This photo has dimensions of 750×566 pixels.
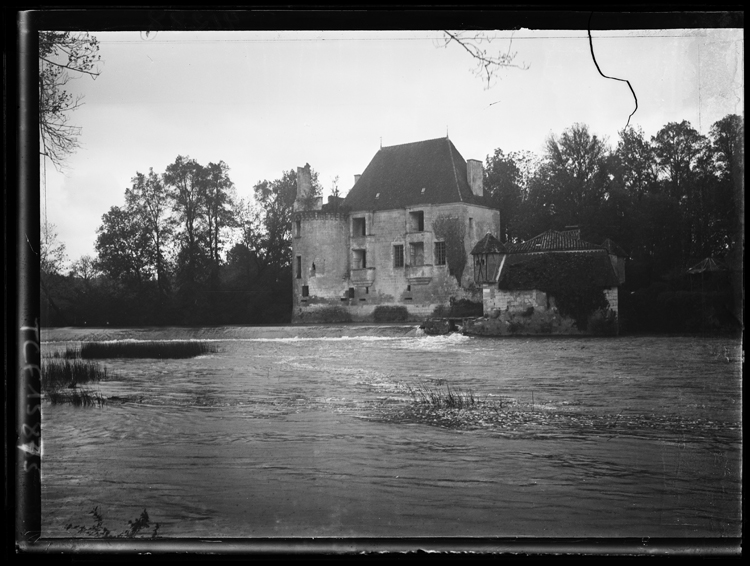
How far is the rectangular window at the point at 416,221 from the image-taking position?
426 centimetres

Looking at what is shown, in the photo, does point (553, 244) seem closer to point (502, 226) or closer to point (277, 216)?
point (502, 226)

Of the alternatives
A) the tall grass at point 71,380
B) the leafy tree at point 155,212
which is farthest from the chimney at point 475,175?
the tall grass at point 71,380

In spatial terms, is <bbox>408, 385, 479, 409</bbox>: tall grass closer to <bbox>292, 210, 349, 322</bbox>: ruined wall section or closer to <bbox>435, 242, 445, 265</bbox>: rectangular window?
<bbox>435, 242, 445, 265</bbox>: rectangular window

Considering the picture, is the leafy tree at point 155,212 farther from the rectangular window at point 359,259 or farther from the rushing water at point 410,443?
the rectangular window at point 359,259

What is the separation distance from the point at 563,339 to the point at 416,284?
97 cm

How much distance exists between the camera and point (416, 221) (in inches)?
168

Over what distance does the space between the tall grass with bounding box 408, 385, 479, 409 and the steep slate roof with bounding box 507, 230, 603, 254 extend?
0.97 meters

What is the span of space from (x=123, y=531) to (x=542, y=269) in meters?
2.76

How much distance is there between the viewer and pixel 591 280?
3830mm

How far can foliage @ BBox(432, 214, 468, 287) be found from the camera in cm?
402

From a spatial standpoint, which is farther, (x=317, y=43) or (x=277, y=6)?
(x=317, y=43)

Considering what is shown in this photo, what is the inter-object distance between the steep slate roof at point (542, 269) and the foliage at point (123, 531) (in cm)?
240
